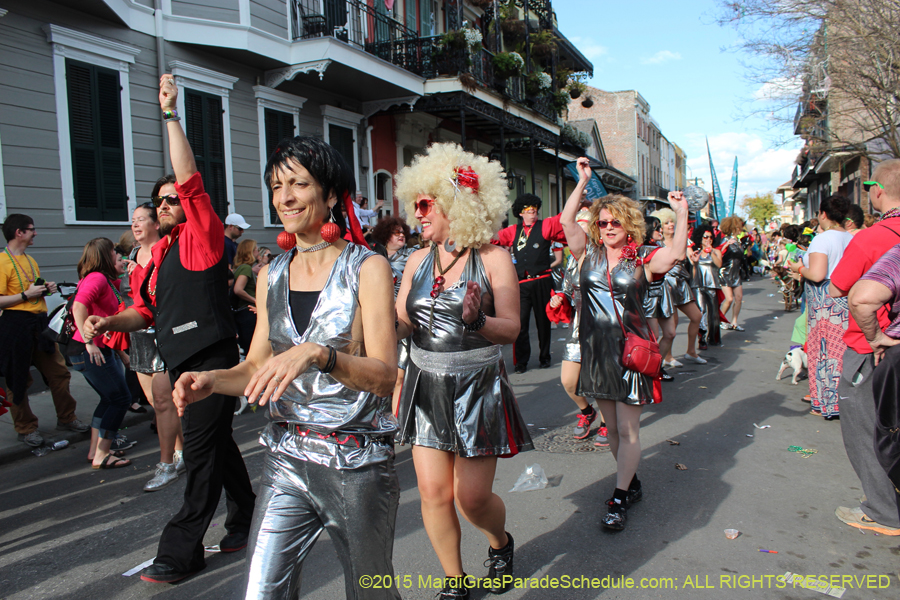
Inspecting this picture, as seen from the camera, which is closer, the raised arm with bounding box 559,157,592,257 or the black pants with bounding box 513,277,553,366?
the raised arm with bounding box 559,157,592,257

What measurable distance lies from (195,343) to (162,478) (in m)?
1.84

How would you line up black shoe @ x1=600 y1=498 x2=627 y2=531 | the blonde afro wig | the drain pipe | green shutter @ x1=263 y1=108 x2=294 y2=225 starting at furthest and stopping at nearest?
green shutter @ x1=263 y1=108 x2=294 y2=225 → the drain pipe → black shoe @ x1=600 y1=498 x2=627 y2=531 → the blonde afro wig

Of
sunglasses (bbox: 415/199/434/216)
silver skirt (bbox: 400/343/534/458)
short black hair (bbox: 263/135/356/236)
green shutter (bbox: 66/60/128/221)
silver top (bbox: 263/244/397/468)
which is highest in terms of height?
green shutter (bbox: 66/60/128/221)

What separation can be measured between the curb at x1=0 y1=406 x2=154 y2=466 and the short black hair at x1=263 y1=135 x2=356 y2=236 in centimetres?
487

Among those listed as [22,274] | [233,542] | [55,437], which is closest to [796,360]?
[233,542]

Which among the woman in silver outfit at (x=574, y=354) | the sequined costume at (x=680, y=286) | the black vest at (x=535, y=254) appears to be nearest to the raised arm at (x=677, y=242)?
the woman in silver outfit at (x=574, y=354)

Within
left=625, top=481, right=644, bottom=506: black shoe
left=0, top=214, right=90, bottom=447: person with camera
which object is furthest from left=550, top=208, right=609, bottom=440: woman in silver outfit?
left=0, top=214, right=90, bottom=447: person with camera

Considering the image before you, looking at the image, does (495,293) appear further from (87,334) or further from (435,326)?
(87,334)

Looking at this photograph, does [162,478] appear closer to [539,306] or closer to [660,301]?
[539,306]

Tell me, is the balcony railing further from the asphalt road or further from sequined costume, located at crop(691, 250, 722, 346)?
the asphalt road

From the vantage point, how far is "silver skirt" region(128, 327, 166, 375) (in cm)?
430

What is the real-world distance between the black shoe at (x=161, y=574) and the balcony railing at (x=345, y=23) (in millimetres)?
10528

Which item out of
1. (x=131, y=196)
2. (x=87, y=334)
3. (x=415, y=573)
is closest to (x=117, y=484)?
(x=87, y=334)

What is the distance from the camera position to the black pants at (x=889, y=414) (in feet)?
9.77
